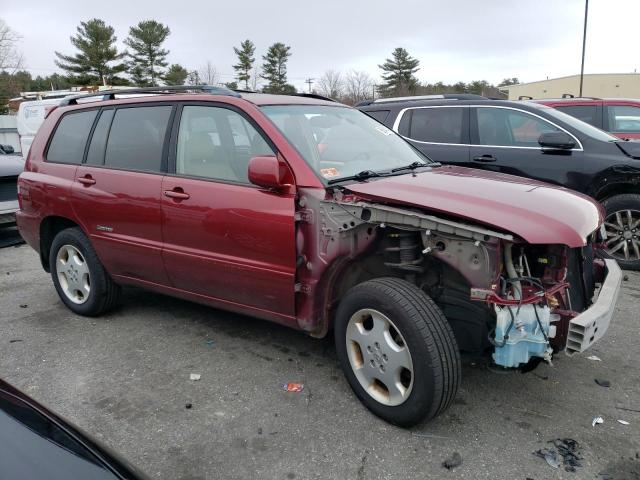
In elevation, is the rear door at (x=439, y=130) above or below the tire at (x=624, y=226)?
above

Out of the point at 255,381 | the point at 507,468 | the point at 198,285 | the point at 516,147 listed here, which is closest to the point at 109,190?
the point at 198,285

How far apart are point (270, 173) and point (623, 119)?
663 centimetres

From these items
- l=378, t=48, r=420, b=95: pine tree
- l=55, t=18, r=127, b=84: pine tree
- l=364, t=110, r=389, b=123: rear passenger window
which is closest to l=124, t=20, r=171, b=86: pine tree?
l=55, t=18, r=127, b=84: pine tree

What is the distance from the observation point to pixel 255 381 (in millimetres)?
3475

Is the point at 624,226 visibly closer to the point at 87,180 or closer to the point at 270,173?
the point at 270,173

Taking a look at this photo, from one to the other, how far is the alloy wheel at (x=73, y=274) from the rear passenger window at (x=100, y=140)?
0.80m

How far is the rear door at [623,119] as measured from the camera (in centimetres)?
756

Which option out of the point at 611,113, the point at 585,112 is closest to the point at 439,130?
the point at 585,112

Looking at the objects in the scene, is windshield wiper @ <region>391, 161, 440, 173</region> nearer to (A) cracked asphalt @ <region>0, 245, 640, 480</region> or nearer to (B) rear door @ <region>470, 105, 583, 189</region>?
(A) cracked asphalt @ <region>0, 245, 640, 480</region>

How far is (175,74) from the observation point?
4984cm

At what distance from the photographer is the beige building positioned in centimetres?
4578

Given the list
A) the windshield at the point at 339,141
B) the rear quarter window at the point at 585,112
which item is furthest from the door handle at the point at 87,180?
the rear quarter window at the point at 585,112

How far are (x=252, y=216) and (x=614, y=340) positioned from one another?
2.89 metres

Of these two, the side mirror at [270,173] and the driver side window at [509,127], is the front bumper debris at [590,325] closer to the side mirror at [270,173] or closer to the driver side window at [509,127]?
the side mirror at [270,173]
